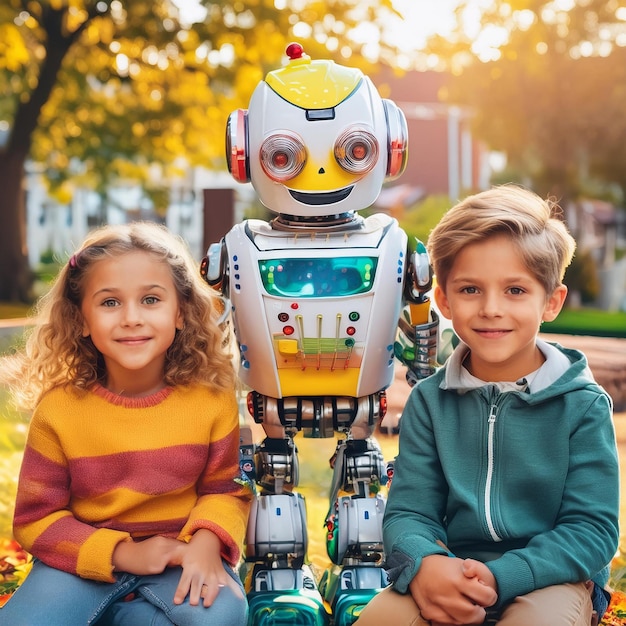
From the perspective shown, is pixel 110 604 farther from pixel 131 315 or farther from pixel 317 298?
pixel 317 298

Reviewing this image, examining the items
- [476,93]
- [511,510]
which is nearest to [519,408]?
[511,510]

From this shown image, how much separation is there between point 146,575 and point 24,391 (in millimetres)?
650

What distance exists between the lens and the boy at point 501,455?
192 cm

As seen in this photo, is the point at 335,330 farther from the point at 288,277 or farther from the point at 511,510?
the point at 511,510

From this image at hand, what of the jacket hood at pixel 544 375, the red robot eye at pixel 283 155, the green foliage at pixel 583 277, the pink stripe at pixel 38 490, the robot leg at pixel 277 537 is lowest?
the green foliage at pixel 583 277

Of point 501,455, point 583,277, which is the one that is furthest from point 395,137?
point 583,277

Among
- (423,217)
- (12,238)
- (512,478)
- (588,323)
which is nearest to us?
(512,478)

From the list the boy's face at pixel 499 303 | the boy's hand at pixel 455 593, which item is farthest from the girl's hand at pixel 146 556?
the boy's face at pixel 499 303

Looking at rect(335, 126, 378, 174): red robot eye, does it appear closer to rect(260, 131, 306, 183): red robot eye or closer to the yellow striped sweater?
rect(260, 131, 306, 183): red robot eye

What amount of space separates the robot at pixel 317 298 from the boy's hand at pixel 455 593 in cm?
61

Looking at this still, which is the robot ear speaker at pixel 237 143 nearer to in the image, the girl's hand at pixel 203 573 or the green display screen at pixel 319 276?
the green display screen at pixel 319 276

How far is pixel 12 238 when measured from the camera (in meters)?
11.8

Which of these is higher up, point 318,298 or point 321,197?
point 321,197

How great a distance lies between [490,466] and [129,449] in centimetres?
91
